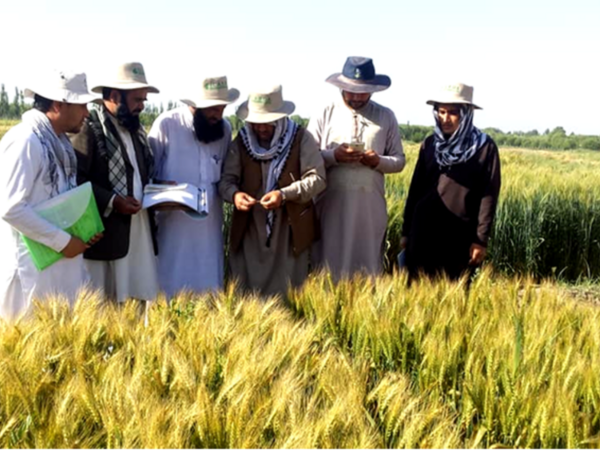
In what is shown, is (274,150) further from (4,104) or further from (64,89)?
(4,104)

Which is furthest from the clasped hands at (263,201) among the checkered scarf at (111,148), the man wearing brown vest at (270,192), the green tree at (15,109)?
the green tree at (15,109)

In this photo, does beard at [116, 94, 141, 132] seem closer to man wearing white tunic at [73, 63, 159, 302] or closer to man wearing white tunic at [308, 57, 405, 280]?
man wearing white tunic at [73, 63, 159, 302]

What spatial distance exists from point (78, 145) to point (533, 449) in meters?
2.65

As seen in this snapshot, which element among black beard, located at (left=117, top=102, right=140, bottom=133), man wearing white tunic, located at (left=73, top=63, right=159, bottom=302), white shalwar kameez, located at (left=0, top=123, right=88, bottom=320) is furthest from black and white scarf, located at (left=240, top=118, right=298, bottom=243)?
white shalwar kameez, located at (left=0, top=123, right=88, bottom=320)

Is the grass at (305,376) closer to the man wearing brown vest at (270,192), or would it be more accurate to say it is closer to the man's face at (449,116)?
the man wearing brown vest at (270,192)

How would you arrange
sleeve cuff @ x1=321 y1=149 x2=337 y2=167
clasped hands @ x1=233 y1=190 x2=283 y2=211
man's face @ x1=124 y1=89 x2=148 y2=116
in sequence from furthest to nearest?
1. sleeve cuff @ x1=321 y1=149 x2=337 y2=167
2. clasped hands @ x1=233 y1=190 x2=283 y2=211
3. man's face @ x1=124 y1=89 x2=148 y2=116

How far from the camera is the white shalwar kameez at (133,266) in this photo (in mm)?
3602

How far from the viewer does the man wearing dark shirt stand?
3.87 metres

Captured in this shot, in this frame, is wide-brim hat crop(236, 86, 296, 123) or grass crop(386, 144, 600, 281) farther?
grass crop(386, 144, 600, 281)

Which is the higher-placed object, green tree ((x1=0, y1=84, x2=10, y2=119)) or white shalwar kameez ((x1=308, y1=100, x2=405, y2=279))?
white shalwar kameez ((x1=308, y1=100, x2=405, y2=279))

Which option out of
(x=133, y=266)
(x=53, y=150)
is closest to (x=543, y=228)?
(x=133, y=266)

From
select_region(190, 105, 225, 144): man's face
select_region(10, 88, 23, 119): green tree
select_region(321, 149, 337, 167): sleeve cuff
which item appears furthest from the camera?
select_region(10, 88, 23, 119): green tree

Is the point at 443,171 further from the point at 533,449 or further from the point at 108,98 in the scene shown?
the point at 533,449

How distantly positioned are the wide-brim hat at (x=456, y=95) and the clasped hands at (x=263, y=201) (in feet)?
Result: 3.62
